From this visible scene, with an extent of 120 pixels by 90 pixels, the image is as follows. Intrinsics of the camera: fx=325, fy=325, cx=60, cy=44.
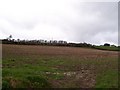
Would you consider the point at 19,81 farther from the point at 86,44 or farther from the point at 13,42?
the point at 86,44

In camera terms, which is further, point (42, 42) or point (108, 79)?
point (42, 42)

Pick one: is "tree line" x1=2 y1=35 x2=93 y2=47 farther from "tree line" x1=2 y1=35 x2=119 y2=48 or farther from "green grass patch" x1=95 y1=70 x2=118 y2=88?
"green grass patch" x1=95 y1=70 x2=118 y2=88

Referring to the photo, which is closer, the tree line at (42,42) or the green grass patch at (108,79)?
the green grass patch at (108,79)

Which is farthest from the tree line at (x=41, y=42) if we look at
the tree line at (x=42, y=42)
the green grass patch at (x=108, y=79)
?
the green grass patch at (x=108, y=79)

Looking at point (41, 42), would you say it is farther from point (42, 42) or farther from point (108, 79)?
point (108, 79)

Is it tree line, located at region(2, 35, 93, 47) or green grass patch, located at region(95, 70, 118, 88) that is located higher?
tree line, located at region(2, 35, 93, 47)

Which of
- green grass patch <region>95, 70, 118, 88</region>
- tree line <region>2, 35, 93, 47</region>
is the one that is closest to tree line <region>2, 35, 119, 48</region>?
tree line <region>2, 35, 93, 47</region>

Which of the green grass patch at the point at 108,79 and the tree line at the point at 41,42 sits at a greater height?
the tree line at the point at 41,42

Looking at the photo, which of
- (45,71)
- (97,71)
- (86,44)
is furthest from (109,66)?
(86,44)

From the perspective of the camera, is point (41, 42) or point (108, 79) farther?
point (41, 42)

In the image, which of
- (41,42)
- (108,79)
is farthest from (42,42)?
(108,79)

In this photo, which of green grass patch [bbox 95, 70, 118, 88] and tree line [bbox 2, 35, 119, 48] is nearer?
green grass patch [bbox 95, 70, 118, 88]

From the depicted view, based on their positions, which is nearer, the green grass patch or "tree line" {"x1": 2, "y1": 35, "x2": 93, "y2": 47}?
the green grass patch

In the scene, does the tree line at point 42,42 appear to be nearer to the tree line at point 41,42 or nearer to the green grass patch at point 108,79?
the tree line at point 41,42
